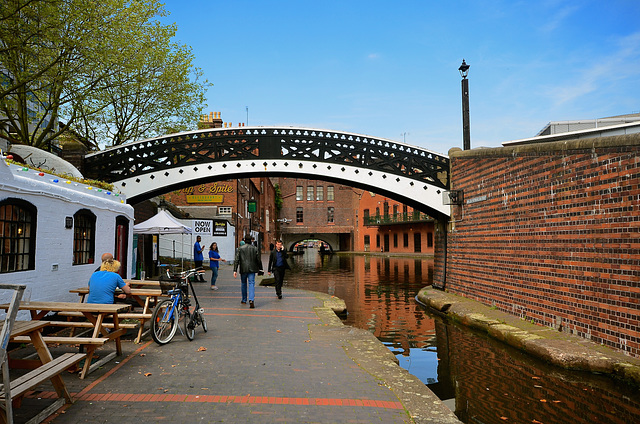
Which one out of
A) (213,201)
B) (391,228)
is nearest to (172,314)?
(213,201)

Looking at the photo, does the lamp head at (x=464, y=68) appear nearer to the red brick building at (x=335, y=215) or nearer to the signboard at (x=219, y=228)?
the signboard at (x=219, y=228)

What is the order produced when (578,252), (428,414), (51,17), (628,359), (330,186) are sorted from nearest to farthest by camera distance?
(428,414) < (628,359) < (578,252) < (51,17) < (330,186)

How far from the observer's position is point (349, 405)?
14.2 feet

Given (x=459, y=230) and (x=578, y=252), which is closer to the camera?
(x=578, y=252)

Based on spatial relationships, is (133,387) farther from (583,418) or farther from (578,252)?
(578,252)

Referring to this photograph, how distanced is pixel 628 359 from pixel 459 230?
7.61m

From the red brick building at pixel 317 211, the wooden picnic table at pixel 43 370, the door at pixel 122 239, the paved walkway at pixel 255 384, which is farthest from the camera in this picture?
the red brick building at pixel 317 211

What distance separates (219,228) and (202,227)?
38.3 inches

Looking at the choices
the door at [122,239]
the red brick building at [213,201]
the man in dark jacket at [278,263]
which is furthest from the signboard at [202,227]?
the man in dark jacket at [278,263]

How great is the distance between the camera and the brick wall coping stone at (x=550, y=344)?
6062mm

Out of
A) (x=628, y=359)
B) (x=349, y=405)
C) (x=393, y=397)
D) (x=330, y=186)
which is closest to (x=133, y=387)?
(x=349, y=405)

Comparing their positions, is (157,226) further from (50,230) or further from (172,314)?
(172,314)

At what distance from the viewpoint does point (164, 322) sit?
268 inches

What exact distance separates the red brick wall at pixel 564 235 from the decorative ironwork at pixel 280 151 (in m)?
3.65
